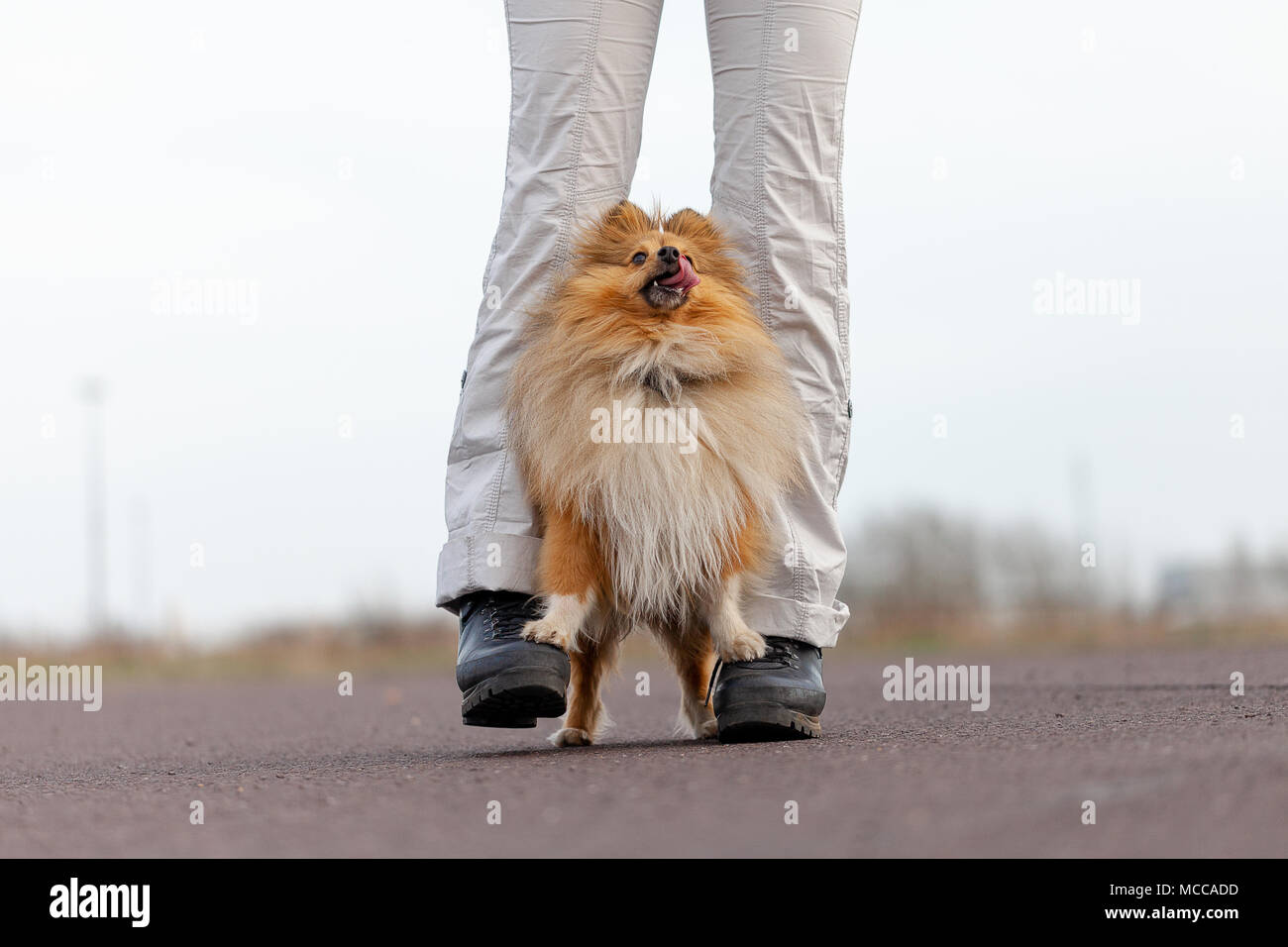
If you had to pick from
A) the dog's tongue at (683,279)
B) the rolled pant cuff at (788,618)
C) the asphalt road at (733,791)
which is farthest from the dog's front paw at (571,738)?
the dog's tongue at (683,279)

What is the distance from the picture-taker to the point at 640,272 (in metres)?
→ 4.17

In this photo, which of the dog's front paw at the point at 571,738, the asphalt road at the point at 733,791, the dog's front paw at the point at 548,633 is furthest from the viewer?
the dog's front paw at the point at 571,738

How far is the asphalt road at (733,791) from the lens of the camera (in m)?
2.10

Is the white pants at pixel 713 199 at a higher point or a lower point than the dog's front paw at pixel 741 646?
higher

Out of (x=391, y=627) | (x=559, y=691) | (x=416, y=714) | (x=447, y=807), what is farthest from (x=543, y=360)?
(x=391, y=627)

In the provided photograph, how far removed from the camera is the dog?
157 inches

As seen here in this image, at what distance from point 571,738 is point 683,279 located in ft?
4.96

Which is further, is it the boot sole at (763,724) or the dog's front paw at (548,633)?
the dog's front paw at (548,633)

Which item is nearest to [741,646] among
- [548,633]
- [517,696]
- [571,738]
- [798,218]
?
[548,633]

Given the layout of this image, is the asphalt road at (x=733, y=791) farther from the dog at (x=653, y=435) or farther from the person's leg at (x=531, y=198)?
the person's leg at (x=531, y=198)

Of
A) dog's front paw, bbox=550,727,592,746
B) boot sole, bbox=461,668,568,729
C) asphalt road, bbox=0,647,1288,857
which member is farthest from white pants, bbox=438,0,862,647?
dog's front paw, bbox=550,727,592,746

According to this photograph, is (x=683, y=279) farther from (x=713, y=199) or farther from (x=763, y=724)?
(x=763, y=724)

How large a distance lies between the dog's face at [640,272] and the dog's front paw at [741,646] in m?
0.99

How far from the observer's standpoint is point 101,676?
55.3ft
